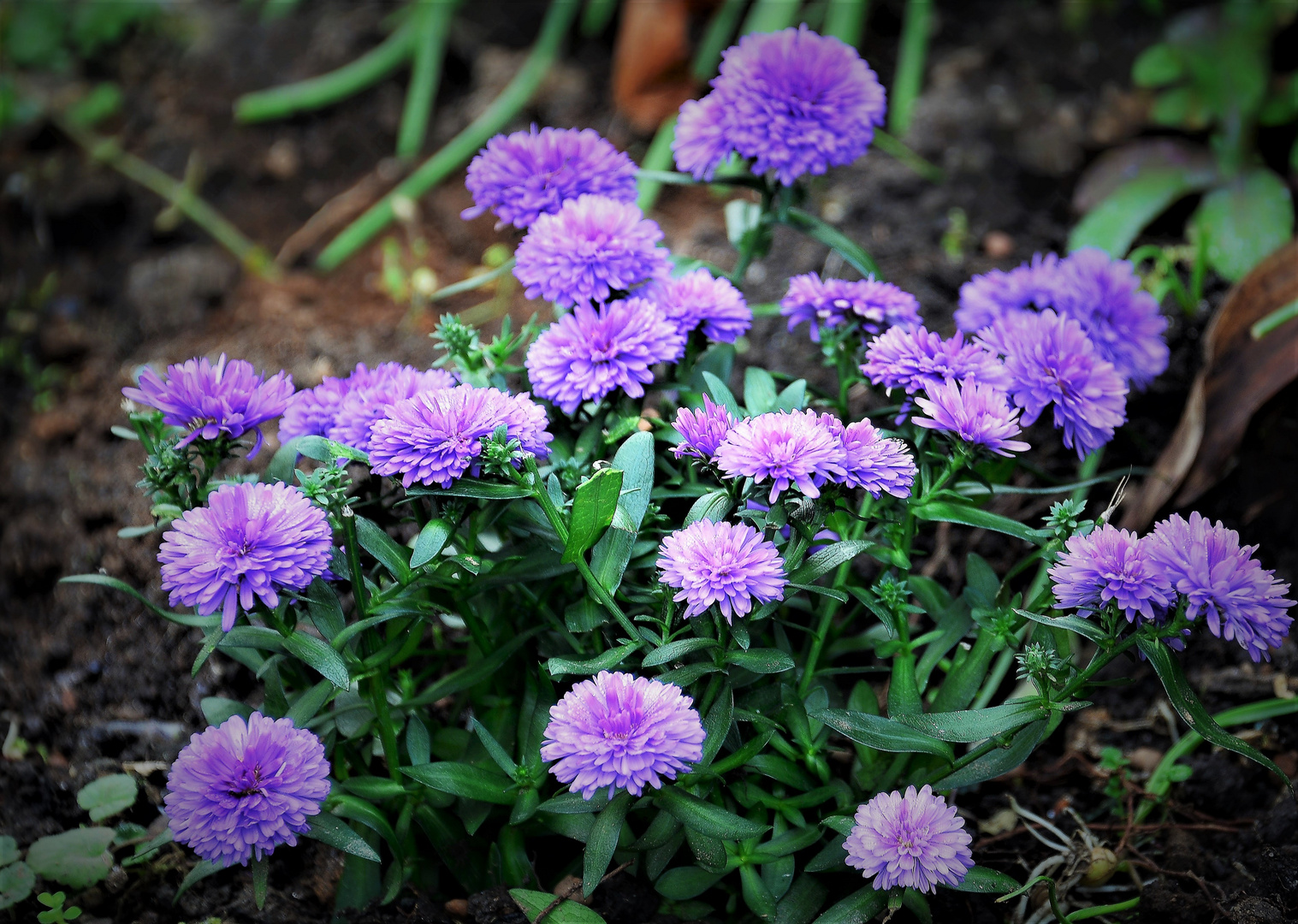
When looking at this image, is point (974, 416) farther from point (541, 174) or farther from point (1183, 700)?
point (541, 174)

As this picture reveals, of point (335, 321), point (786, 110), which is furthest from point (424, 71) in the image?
point (786, 110)

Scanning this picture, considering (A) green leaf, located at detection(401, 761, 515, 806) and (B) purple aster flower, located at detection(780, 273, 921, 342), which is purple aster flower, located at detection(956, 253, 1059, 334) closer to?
(B) purple aster flower, located at detection(780, 273, 921, 342)

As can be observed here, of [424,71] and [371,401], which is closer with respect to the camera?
[371,401]

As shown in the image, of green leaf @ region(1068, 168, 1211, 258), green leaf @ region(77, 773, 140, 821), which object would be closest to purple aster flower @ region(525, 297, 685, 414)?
green leaf @ region(77, 773, 140, 821)

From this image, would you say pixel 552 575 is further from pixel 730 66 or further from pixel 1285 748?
pixel 1285 748

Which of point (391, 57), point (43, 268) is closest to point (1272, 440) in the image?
point (391, 57)

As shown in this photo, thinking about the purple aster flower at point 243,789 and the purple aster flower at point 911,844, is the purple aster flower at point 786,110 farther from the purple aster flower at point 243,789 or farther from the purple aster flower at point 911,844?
the purple aster flower at point 243,789
